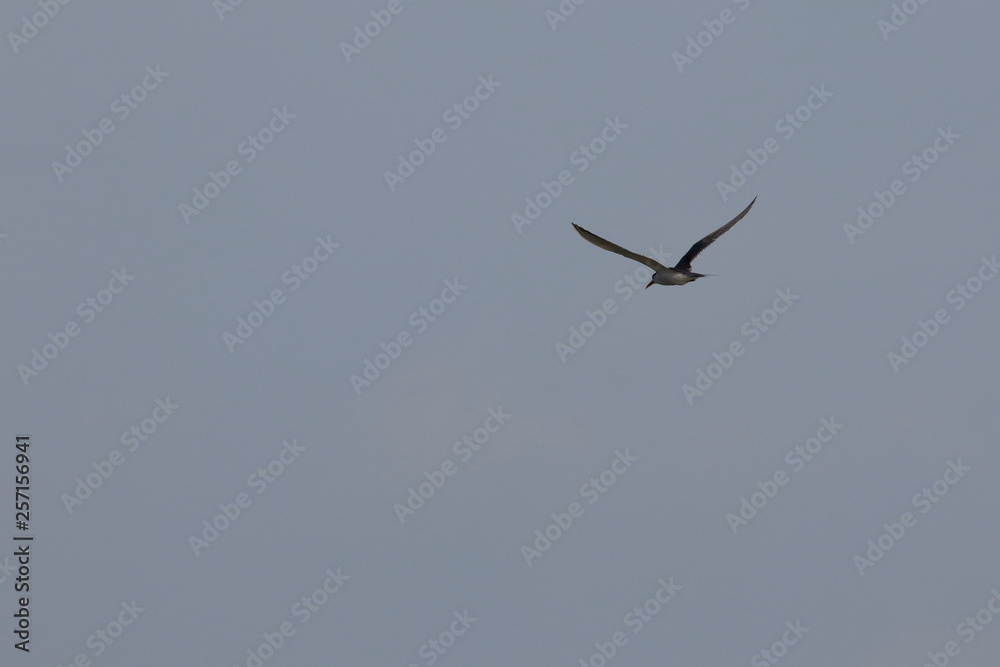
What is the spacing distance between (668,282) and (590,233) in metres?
3.27

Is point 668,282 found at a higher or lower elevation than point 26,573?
higher

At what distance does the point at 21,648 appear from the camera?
6319 centimetres

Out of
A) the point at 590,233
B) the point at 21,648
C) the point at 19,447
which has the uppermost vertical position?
the point at 590,233

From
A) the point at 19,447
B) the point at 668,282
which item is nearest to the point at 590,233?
the point at 668,282

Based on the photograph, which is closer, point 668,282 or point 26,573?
point 668,282

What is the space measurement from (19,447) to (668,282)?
2127cm

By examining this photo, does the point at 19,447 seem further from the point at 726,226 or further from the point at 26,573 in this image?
the point at 726,226

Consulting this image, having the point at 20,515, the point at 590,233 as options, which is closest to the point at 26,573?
the point at 20,515

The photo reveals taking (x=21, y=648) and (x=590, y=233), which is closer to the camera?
(x=590, y=233)

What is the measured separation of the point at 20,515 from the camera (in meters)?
62.4

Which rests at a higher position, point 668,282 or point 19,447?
point 668,282

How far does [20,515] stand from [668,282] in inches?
845

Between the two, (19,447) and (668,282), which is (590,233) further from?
(19,447)

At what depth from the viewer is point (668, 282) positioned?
191ft
